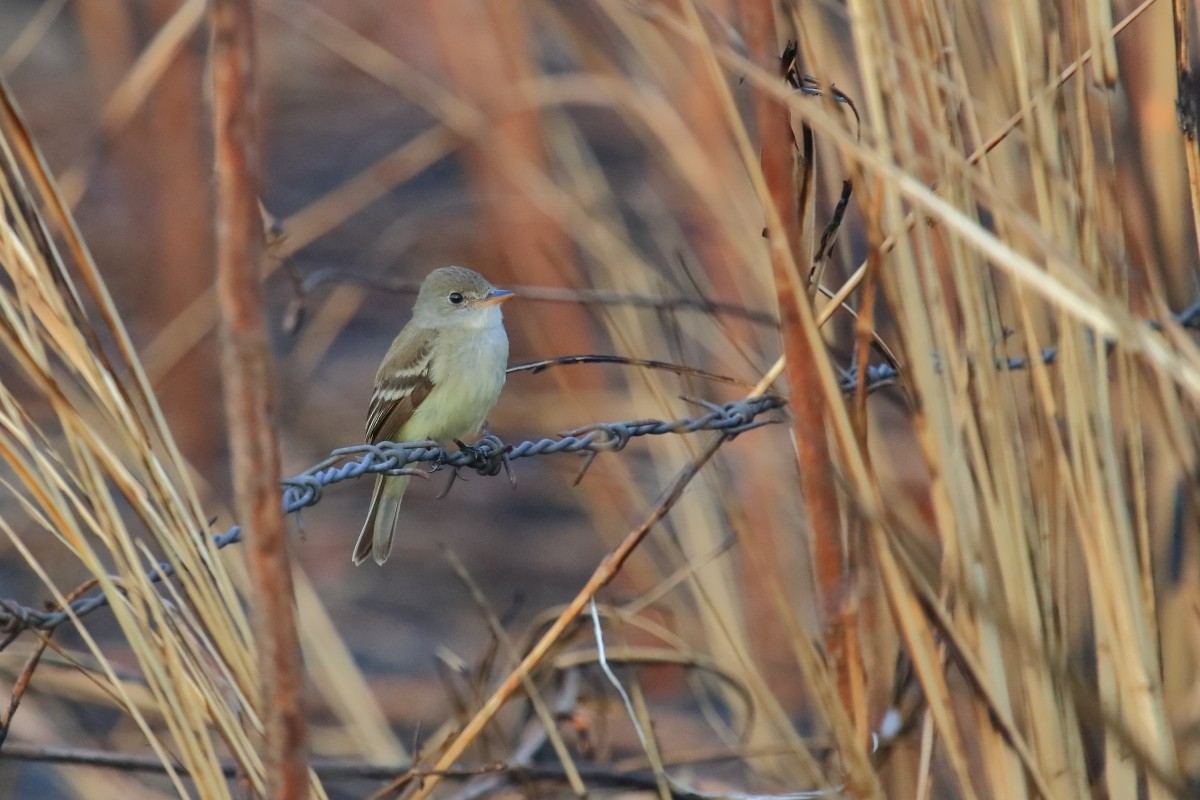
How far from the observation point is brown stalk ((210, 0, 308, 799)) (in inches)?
40.8

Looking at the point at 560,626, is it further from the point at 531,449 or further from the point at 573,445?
the point at 531,449

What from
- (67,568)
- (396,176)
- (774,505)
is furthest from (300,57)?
(774,505)

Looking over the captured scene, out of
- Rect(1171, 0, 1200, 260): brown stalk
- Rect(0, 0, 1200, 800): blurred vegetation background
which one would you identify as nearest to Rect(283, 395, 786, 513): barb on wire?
Rect(0, 0, 1200, 800): blurred vegetation background

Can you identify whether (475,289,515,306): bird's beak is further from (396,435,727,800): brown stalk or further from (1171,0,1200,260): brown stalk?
(1171,0,1200,260): brown stalk

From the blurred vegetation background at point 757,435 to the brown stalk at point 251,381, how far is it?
29cm

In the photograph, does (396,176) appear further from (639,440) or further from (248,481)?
(248,481)

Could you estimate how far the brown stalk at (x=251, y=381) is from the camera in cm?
104

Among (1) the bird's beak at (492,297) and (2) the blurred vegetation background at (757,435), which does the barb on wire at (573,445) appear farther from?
(1) the bird's beak at (492,297)

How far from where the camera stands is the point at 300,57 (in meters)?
10.4

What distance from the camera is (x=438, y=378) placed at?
12.0 ft

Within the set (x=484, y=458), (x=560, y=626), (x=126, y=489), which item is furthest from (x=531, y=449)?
(x=126, y=489)

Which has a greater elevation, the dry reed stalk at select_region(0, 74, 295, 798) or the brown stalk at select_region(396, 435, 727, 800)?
the dry reed stalk at select_region(0, 74, 295, 798)

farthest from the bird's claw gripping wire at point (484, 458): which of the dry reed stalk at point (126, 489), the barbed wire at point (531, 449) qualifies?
the dry reed stalk at point (126, 489)

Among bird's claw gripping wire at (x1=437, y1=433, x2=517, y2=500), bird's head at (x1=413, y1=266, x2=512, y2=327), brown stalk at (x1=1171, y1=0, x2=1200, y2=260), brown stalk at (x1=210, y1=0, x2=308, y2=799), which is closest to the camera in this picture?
brown stalk at (x1=210, y1=0, x2=308, y2=799)
